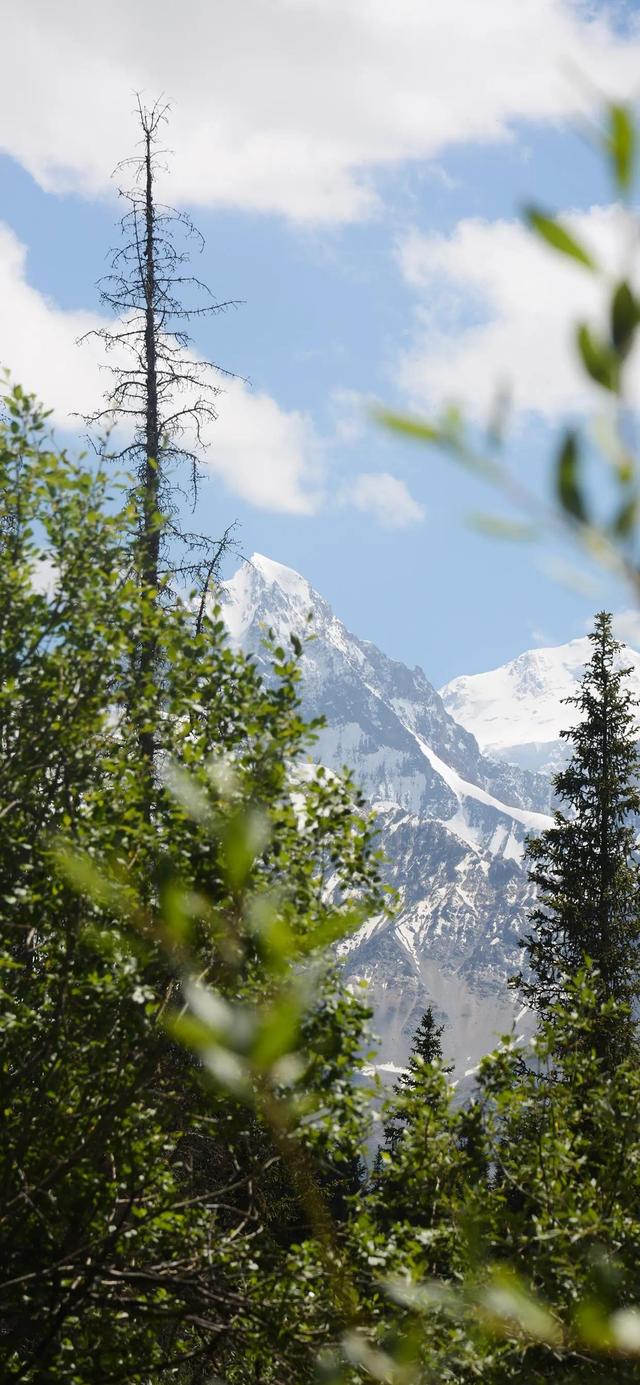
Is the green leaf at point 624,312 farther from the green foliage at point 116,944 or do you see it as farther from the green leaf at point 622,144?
the green foliage at point 116,944

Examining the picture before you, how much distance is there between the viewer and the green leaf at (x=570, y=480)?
0.89 metres

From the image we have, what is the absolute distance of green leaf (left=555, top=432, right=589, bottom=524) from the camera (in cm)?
89

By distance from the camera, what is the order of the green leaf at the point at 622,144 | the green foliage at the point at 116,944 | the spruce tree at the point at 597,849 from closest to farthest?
the green leaf at the point at 622,144, the green foliage at the point at 116,944, the spruce tree at the point at 597,849

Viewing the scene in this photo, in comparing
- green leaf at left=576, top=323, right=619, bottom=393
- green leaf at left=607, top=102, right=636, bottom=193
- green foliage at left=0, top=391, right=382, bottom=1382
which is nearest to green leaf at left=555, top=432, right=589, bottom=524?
green leaf at left=576, top=323, right=619, bottom=393

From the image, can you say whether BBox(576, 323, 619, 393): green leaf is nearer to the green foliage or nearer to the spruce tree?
the green foliage

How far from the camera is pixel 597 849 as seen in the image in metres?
30.0

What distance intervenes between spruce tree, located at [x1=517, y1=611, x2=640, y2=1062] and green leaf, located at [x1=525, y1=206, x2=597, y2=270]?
2684 cm

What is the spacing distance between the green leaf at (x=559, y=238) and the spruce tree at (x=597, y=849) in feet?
88.0

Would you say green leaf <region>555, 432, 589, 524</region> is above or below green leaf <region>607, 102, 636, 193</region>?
below

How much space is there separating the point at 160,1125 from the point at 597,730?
2434 centimetres

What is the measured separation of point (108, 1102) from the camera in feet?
23.3

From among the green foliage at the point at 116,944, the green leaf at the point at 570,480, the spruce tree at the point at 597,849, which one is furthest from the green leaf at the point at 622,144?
the spruce tree at the point at 597,849

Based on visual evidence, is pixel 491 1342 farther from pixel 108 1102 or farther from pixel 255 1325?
pixel 108 1102

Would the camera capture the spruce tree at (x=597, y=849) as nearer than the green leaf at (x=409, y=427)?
No
